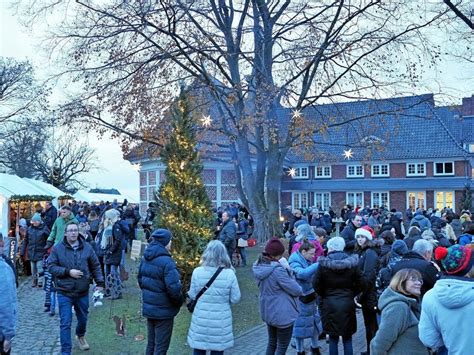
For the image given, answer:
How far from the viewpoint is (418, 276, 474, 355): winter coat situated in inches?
146

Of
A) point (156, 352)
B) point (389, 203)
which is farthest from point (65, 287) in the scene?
point (389, 203)

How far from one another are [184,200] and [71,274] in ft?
12.5

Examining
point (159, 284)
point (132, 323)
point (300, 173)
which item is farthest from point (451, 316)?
point (300, 173)

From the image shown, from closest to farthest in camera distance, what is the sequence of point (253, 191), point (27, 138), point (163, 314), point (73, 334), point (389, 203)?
1. point (163, 314)
2. point (73, 334)
3. point (253, 191)
4. point (389, 203)
5. point (27, 138)

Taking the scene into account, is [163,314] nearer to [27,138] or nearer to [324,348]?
[324,348]

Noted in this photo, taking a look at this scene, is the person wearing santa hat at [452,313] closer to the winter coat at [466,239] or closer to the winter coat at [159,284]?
the winter coat at [159,284]

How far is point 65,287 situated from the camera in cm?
709

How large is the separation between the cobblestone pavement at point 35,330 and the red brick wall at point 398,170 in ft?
122

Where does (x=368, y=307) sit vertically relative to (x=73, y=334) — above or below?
above

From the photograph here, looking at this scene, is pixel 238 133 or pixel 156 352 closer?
pixel 156 352

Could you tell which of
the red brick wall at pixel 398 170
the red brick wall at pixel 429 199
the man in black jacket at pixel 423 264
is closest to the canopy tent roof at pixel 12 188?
the man in black jacket at pixel 423 264

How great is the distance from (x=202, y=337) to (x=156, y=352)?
36.6 inches

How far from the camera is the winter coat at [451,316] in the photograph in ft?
12.2

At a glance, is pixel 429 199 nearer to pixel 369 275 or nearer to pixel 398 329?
pixel 369 275
